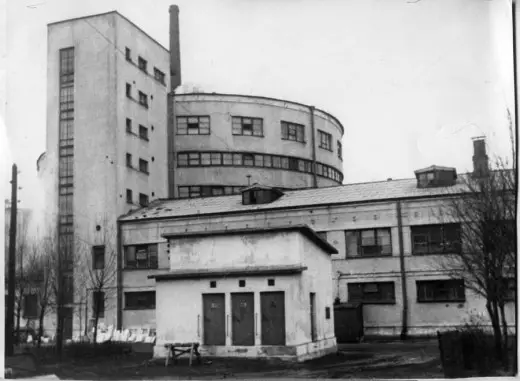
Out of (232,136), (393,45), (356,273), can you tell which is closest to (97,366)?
(393,45)

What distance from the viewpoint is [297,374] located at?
1369cm

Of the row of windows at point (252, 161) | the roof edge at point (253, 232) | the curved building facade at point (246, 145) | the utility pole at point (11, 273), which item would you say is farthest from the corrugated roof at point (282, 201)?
the utility pole at point (11, 273)

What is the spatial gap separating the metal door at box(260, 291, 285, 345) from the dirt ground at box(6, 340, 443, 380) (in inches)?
23.7

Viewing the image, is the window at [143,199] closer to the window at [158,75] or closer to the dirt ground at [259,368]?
the window at [158,75]

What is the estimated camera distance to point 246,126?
30.8 meters

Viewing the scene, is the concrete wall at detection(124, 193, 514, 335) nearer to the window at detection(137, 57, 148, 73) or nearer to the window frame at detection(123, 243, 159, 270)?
the window frame at detection(123, 243, 159, 270)

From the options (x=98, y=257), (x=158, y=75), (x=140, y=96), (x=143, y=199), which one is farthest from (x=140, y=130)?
(x=98, y=257)

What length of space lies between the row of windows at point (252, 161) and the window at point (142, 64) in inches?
213

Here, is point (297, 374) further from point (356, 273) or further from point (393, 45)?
point (356, 273)

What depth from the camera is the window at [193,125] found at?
96.2 ft

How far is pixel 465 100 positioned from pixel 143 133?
1408 centimetres

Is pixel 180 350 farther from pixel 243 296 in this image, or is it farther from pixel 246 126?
pixel 246 126

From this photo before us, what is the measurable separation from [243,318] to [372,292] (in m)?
8.30

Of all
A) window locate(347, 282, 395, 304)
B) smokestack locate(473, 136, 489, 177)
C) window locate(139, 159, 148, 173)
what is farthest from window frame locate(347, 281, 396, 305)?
smokestack locate(473, 136, 489, 177)
